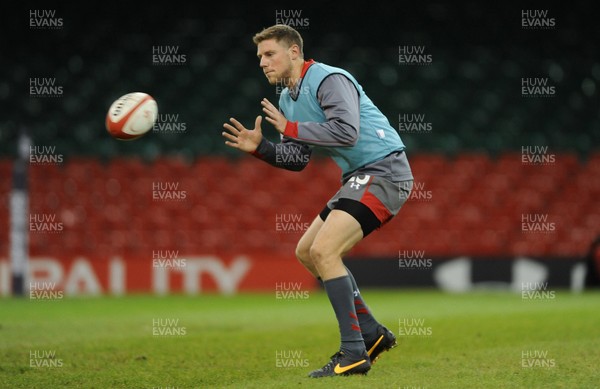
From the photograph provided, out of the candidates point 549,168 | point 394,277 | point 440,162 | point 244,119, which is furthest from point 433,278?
point 244,119

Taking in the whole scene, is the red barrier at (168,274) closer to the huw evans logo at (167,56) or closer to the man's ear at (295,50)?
the huw evans logo at (167,56)

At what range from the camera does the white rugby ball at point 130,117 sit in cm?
646

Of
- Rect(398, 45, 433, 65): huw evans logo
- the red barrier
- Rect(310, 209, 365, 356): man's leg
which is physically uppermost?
Rect(398, 45, 433, 65): huw evans logo

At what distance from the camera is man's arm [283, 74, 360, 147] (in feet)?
17.8

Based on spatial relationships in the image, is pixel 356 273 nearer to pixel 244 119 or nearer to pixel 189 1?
pixel 244 119

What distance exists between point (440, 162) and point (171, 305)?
6939 millimetres

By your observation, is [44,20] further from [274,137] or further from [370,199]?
[370,199]

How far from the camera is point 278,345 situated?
7211 millimetres

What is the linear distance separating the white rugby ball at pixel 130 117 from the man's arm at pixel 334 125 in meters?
1.53

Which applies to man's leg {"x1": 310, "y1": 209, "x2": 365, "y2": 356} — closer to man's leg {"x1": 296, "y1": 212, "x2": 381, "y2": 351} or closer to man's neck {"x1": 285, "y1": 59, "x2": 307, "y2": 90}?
man's leg {"x1": 296, "y1": 212, "x2": 381, "y2": 351}

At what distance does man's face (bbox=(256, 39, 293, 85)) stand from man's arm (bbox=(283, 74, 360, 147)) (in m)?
0.40

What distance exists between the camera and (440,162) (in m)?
17.0

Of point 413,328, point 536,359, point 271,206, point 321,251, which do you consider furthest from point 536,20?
point 321,251

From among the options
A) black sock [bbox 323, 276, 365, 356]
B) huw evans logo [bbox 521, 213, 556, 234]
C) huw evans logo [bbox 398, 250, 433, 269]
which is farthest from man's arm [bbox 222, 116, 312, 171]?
huw evans logo [bbox 521, 213, 556, 234]
